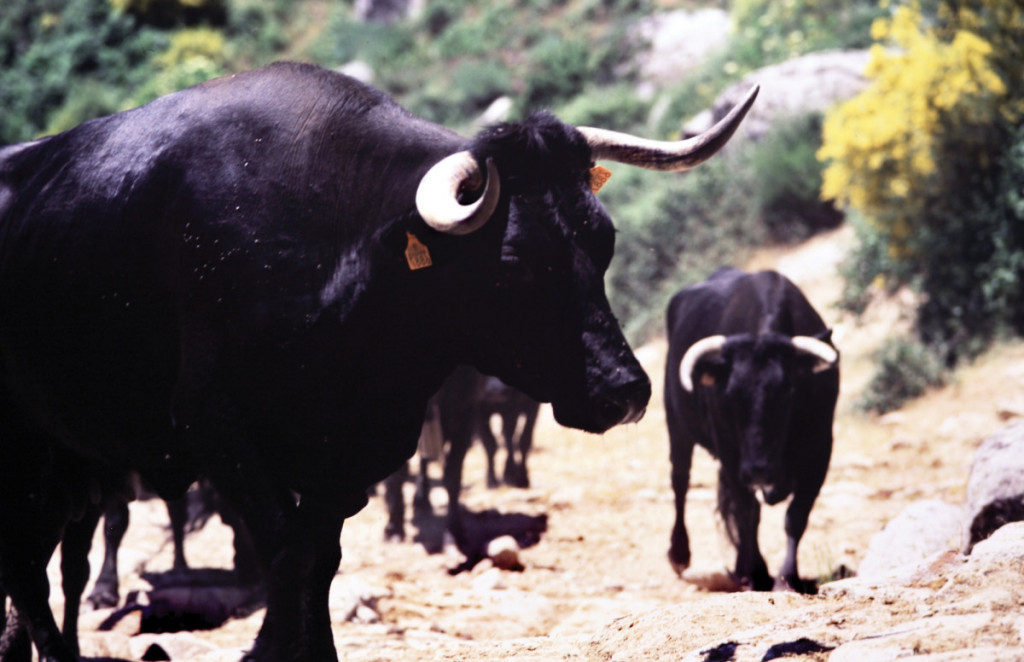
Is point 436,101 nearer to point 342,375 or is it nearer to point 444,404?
point 444,404

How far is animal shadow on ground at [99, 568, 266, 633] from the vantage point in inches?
279

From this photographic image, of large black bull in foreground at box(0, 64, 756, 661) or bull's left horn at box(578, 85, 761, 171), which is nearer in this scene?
large black bull in foreground at box(0, 64, 756, 661)

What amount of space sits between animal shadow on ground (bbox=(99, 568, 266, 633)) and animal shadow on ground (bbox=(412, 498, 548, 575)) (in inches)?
74.2

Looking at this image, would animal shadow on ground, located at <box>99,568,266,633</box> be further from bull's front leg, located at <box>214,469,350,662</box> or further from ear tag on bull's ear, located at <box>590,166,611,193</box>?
ear tag on bull's ear, located at <box>590,166,611,193</box>

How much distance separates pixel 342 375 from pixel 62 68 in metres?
31.9

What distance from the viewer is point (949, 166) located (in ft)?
45.3

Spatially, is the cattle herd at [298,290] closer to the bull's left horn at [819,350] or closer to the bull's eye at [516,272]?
the bull's eye at [516,272]

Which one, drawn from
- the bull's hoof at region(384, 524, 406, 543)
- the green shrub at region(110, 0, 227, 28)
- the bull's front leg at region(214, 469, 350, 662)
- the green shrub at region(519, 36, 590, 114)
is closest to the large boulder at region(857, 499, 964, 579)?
the bull's front leg at region(214, 469, 350, 662)

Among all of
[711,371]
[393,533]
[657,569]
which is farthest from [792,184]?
[711,371]

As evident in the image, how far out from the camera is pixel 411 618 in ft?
22.8

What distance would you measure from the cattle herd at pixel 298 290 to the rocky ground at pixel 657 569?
1068 millimetres

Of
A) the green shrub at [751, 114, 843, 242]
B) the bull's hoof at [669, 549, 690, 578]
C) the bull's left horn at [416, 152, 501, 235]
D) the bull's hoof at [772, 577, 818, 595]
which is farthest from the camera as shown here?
the green shrub at [751, 114, 843, 242]

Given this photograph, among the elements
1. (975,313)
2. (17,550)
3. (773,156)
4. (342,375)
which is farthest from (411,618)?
(773,156)

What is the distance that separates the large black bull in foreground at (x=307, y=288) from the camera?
432 centimetres
